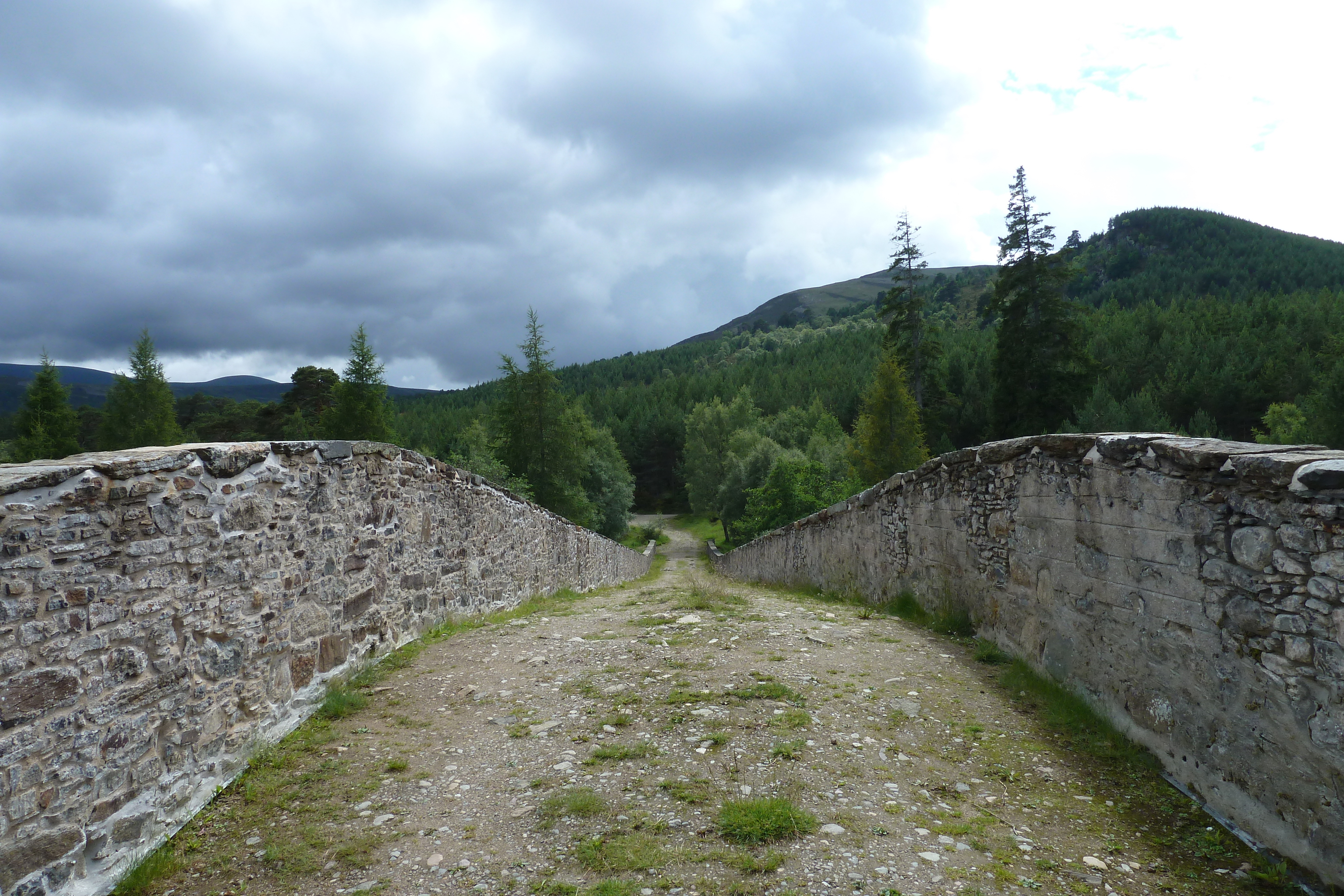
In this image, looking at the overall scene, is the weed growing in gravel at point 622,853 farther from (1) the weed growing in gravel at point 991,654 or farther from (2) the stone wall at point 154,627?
(1) the weed growing in gravel at point 991,654

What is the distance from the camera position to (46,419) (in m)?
43.8

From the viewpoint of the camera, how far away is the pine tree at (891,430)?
3553cm

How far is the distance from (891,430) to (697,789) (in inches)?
1361

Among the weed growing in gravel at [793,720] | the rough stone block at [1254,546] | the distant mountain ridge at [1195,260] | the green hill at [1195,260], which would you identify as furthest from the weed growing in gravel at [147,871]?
the distant mountain ridge at [1195,260]

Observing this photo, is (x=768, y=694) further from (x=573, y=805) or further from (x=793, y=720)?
(x=573, y=805)

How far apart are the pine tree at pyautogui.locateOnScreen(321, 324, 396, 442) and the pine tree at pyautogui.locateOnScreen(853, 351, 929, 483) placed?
87.0 ft

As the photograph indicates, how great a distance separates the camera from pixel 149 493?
3332 mm

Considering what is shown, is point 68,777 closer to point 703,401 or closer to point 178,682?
point 178,682

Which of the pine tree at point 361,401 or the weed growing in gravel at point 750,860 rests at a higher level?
the pine tree at point 361,401

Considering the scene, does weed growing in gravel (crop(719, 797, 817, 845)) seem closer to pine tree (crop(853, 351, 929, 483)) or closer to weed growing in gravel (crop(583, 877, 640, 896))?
weed growing in gravel (crop(583, 877, 640, 896))

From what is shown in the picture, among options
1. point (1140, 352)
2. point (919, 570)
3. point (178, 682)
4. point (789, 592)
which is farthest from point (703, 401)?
point (178, 682)

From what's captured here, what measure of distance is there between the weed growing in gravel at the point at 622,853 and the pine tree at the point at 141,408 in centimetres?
5182

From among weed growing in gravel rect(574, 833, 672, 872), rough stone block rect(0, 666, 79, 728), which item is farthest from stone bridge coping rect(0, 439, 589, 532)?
weed growing in gravel rect(574, 833, 672, 872)

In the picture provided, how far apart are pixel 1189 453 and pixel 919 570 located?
5.25 m
